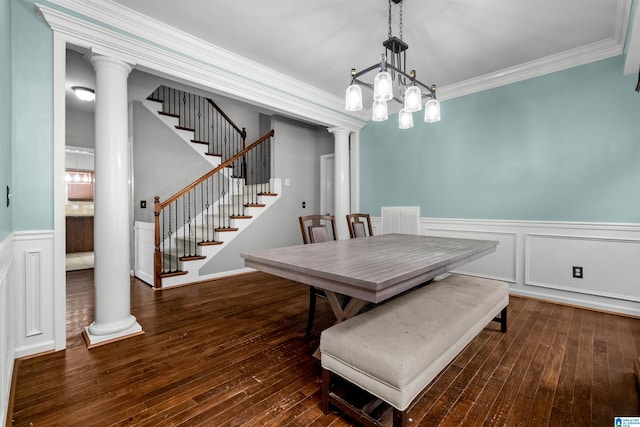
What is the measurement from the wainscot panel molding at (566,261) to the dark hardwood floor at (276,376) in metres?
0.26

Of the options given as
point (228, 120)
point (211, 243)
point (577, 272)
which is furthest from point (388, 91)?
point (228, 120)

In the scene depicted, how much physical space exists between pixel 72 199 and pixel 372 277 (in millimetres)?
8407

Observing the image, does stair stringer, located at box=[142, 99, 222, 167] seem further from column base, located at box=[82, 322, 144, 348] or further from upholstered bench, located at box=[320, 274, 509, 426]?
upholstered bench, located at box=[320, 274, 509, 426]

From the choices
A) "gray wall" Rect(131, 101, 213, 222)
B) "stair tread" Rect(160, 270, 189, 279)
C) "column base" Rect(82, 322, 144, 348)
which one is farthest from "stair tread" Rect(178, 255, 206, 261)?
"column base" Rect(82, 322, 144, 348)

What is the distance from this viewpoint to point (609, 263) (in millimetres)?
2879

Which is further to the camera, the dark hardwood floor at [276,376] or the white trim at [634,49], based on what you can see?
the white trim at [634,49]

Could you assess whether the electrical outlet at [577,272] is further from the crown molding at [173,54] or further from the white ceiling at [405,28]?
the crown molding at [173,54]

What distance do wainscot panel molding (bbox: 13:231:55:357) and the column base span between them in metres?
0.22

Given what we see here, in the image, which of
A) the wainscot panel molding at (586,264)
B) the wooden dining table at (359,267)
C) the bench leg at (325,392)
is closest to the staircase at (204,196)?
the wooden dining table at (359,267)

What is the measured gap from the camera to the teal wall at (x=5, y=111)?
1521 millimetres

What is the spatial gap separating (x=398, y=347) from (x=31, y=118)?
2.85 meters

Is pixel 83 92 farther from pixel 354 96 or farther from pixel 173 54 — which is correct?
pixel 354 96

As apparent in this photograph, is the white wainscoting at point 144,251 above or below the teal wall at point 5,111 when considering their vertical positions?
below

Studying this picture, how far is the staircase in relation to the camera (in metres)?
4.00
